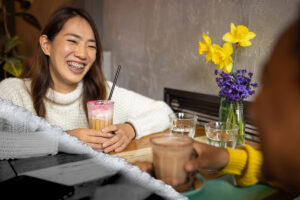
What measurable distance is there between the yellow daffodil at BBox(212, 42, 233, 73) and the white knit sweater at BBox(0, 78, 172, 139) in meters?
0.43

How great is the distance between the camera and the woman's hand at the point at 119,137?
946 millimetres

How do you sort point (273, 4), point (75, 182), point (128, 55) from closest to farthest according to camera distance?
point (75, 182), point (273, 4), point (128, 55)

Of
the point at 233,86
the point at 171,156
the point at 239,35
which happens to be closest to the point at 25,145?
the point at 171,156

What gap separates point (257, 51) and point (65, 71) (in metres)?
0.99

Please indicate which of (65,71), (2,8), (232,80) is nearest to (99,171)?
(232,80)

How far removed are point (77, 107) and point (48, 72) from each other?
263 mm

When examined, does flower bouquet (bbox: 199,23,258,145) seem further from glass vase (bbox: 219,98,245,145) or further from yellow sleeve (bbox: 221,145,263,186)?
yellow sleeve (bbox: 221,145,263,186)

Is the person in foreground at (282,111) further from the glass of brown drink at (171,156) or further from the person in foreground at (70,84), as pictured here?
Result: the person in foreground at (70,84)

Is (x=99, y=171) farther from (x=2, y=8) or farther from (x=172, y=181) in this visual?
(x=2, y=8)

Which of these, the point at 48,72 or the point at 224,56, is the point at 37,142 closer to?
the point at 224,56

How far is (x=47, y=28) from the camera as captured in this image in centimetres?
144

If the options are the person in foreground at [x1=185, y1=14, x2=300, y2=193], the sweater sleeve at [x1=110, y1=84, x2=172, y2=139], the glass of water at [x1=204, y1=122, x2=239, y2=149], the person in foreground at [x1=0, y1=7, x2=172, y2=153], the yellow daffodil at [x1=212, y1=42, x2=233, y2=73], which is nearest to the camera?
the person in foreground at [x1=185, y1=14, x2=300, y2=193]

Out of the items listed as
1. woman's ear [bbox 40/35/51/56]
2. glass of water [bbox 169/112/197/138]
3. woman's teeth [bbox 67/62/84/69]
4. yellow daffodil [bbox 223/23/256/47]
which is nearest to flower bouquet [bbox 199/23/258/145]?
yellow daffodil [bbox 223/23/256/47]

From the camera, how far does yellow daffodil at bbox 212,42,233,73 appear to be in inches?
41.7
